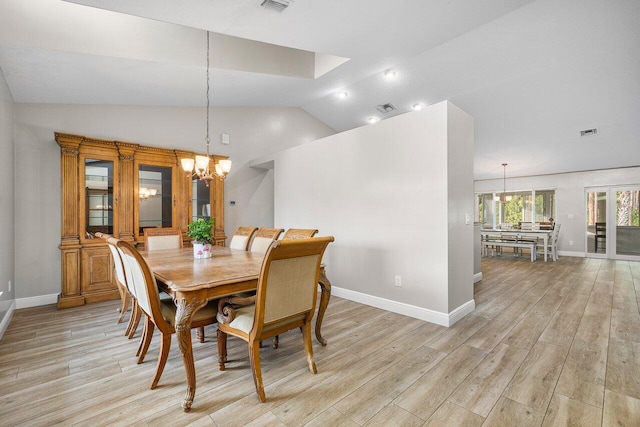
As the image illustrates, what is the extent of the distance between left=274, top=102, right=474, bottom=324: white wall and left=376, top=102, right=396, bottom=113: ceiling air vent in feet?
7.50

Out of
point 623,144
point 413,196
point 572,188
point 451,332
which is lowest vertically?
point 451,332

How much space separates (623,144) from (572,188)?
224 cm

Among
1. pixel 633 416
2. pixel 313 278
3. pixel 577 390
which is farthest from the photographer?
pixel 313 278

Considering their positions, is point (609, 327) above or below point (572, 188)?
below

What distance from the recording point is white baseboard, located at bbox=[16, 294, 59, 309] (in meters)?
3.54

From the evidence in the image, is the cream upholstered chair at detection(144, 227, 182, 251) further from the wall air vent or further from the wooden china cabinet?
the wall air vent

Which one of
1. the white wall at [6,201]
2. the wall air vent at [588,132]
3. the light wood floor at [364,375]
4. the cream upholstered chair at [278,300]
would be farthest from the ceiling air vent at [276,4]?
the wall air vent at [588,132]

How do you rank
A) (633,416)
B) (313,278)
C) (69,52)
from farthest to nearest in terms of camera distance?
(69,52) → (313,278) → (633,416)

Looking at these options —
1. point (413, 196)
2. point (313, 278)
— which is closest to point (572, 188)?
point (413, 196)

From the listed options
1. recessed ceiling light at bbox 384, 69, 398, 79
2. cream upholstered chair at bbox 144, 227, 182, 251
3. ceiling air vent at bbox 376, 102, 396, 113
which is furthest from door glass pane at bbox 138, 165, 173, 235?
ceiling air vent at bbox 376, 102, 396, 113

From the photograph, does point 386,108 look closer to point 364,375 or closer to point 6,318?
point 364,375

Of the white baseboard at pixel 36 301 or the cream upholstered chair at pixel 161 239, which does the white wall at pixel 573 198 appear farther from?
the white baseboard at pixel 36 301

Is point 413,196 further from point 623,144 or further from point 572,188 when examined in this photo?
point 572,188

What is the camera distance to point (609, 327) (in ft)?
9.37
